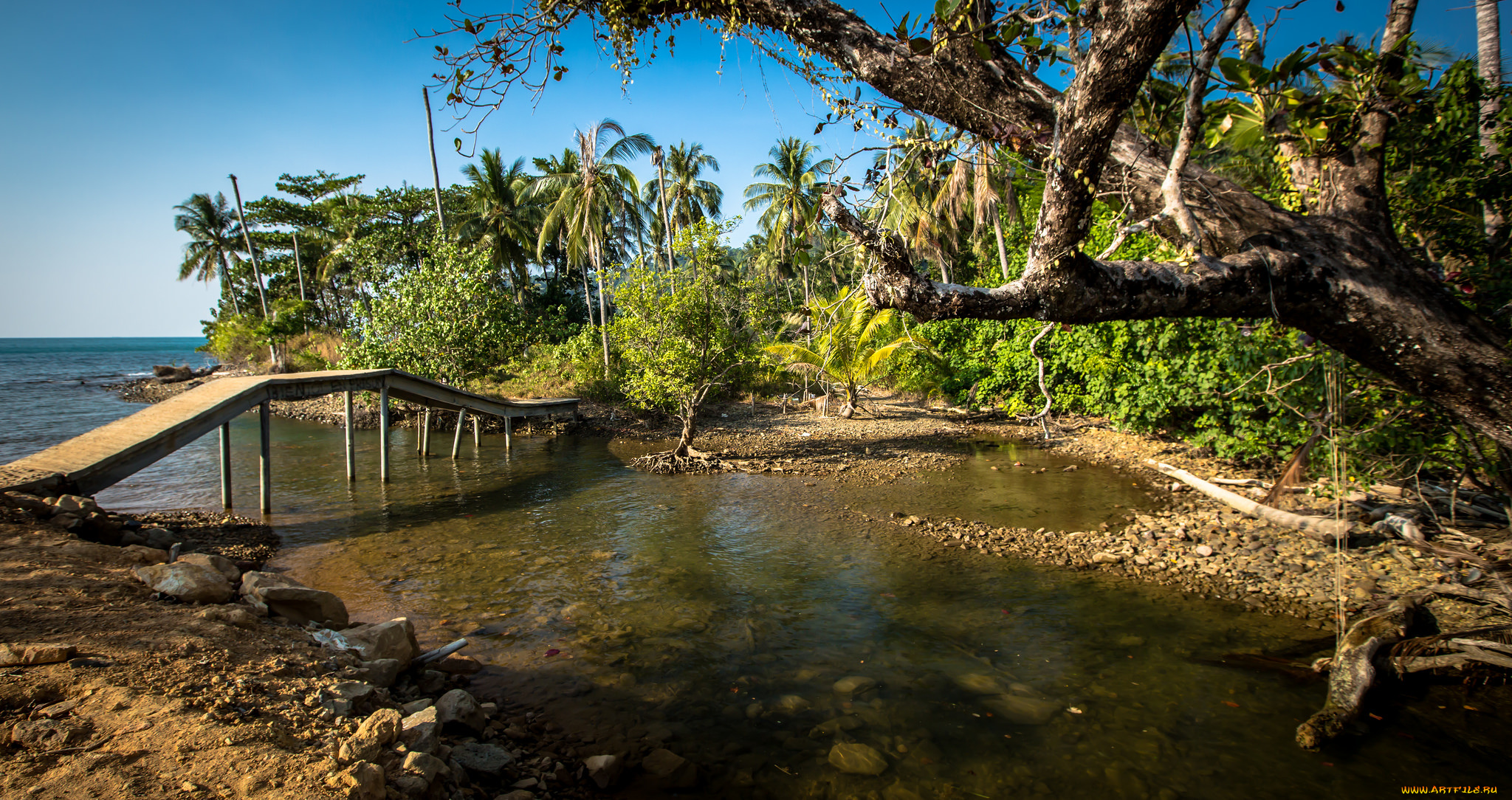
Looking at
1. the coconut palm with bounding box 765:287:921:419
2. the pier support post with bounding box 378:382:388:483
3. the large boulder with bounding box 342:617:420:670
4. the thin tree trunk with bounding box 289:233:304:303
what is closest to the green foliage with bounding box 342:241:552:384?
the pier support post with bounding box 378:382:388:483

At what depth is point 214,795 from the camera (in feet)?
8.02

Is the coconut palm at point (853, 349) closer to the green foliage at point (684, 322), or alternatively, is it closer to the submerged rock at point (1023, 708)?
the green foliage at point (684, 322)

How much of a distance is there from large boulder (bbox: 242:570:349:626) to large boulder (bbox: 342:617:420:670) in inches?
21.3

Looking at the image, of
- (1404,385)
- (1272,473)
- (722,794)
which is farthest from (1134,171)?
(1272,473)

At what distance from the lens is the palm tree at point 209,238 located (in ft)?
121

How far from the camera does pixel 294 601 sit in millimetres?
5242

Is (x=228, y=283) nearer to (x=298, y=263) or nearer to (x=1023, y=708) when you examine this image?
(x=298, y=263)

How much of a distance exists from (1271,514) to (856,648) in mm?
6099

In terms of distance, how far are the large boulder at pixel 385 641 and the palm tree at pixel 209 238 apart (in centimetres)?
4284

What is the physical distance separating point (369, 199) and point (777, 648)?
33.6 meters

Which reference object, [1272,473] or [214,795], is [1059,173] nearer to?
[214,795]

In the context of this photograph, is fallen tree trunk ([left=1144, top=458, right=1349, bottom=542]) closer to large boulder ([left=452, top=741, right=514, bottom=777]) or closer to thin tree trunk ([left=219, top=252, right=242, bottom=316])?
large boulder ([left=452, top=741, right=514, bottom=777])

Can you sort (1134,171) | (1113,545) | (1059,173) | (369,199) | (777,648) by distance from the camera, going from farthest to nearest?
(369,199) < (1113,545) < (777,648) < (1134,171) < (1059,173)

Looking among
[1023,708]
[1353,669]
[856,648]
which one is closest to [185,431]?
[856,648]
